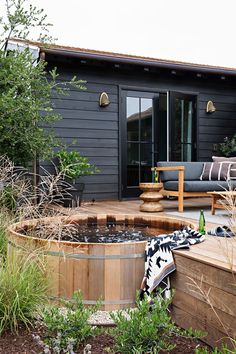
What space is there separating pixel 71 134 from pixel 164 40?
1117 cm

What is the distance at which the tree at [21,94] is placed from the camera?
4.43 metres

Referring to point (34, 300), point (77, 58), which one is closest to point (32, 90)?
point (77, 58)

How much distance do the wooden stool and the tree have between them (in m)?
1.50

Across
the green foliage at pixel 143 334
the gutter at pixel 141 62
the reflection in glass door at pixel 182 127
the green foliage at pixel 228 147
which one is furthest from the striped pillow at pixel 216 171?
the green foliage at pixel 143 334

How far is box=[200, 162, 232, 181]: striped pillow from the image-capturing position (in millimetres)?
6199

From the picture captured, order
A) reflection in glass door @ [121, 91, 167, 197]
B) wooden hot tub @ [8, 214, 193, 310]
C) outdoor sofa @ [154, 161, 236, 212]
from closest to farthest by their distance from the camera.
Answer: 1. wooden hot tub @ [8, 214, 193, 310]
2. outdoor sofa @ [154, 161, 236, 212]
3. reflection in glass door @ [121, 91, 167, 197]

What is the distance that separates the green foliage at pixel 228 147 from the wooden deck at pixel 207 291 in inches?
216

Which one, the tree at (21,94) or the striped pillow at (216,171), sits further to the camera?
the striped pillow at (216,171)

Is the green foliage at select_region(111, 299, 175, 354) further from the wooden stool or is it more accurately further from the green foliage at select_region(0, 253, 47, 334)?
the wooden stool

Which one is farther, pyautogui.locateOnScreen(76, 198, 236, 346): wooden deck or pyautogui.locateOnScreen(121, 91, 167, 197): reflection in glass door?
pyautogui.locateOnScreen(121, 91, 167, 197): reflection in glass door

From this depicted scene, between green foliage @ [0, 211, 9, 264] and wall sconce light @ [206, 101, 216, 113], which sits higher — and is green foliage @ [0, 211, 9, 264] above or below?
below

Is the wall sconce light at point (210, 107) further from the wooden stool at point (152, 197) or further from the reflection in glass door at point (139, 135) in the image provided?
the wooden stool at point (152, 197)

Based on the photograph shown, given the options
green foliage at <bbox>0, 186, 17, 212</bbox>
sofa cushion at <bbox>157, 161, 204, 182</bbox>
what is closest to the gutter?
sofa cushion at <bbox>157, 161, 204, 182</bbox>

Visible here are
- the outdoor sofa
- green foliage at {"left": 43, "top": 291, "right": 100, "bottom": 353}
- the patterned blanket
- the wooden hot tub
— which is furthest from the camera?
the outdoor sofa
